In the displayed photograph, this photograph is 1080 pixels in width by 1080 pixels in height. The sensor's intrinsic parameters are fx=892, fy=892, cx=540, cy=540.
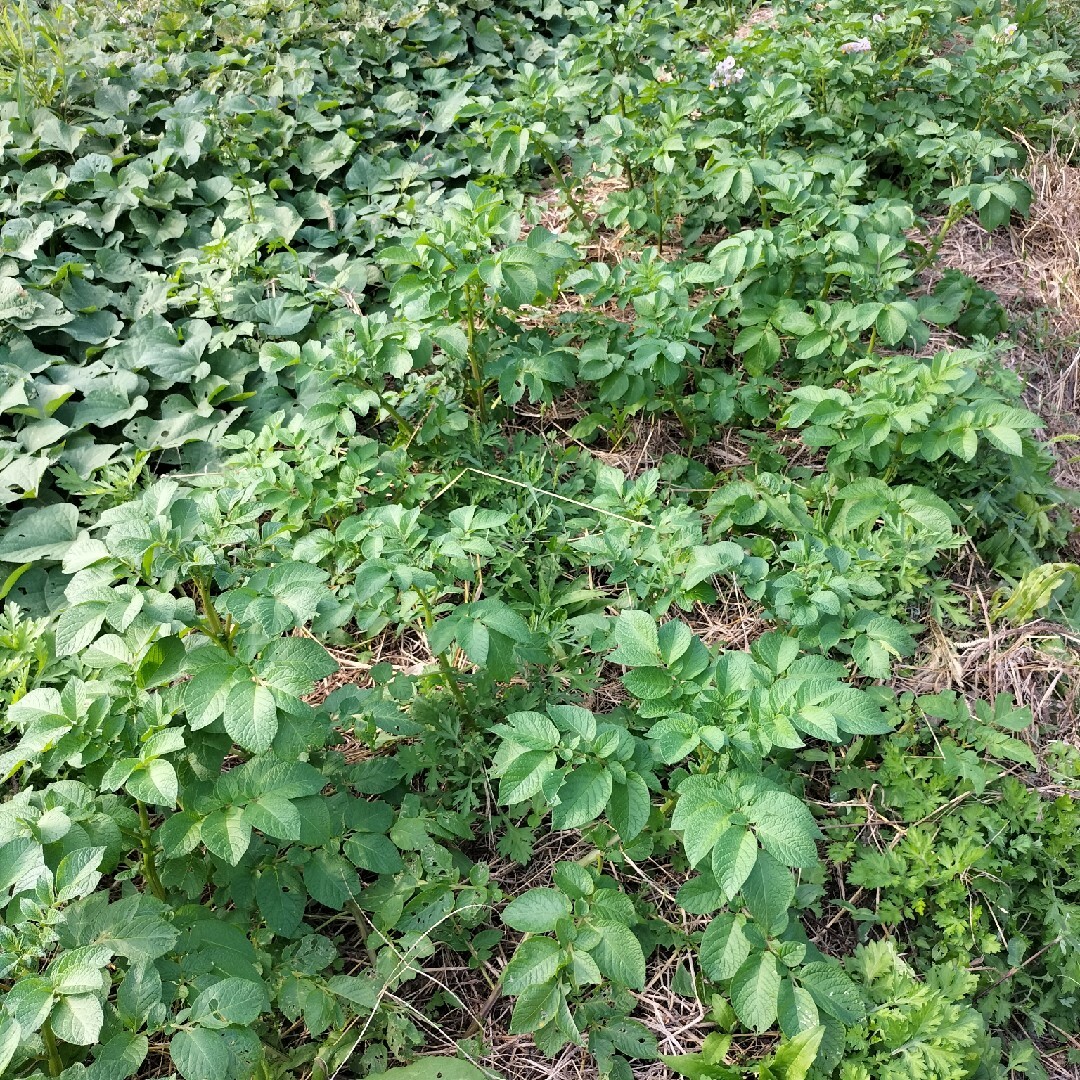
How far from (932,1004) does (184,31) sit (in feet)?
14.0

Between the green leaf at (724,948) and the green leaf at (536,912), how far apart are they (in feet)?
0.82

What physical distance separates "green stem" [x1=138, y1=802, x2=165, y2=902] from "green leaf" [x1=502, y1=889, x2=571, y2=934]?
685 millimetres

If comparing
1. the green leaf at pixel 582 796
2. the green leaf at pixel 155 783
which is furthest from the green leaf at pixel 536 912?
the green leaf at pixel 155 783

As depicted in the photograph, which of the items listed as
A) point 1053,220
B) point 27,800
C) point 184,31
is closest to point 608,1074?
point 27,800

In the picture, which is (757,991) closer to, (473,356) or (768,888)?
(768,888)

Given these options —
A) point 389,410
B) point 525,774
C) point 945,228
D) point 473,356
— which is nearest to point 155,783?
point 525,774

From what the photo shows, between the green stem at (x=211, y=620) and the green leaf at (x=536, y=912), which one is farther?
the green stem at (x=211, y=620)

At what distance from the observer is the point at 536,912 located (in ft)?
5.26

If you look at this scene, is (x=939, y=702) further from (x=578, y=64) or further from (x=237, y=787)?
(x=578, y=64)

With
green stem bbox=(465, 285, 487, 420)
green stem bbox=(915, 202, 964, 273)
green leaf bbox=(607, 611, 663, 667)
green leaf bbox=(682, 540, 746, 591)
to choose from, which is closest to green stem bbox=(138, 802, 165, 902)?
green leaf bbox=(607, 611, 663, 667)

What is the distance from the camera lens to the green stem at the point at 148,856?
5.51ft

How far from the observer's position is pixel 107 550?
1625 millimetres

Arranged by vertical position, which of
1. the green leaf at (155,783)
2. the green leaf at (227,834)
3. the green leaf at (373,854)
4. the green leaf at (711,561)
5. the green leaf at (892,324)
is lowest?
the green leaf at (373,854)

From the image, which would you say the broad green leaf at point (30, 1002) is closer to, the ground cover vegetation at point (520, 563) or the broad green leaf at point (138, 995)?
the ground cover vegetation at point (520, 563)
